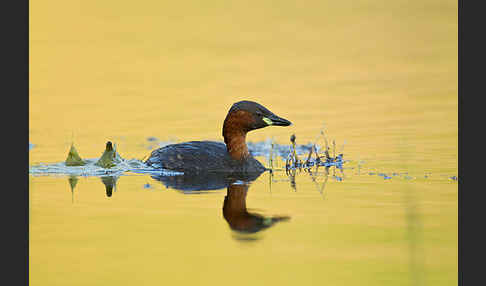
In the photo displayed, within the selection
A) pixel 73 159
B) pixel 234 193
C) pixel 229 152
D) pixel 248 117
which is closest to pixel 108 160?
pixel 73 159

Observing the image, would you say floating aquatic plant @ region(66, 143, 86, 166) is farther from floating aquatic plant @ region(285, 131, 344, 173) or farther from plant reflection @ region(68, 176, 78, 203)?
floating aquatic plant @ region(285, 131, 344, 173)

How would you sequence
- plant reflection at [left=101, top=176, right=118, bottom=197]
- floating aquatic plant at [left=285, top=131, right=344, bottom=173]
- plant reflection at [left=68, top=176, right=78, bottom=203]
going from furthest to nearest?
1. floating aquatic plant at [left=285, top=131, right=344, bottom=173]
2. plant reflection at [left=68, top=176, right=78, bottom=203]
3. plant reflection at [left=101, top=176, right=118, bottom=197]

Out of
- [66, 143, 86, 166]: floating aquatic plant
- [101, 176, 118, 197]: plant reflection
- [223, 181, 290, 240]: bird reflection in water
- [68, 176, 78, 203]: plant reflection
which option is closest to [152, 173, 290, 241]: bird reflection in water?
[223, 181, 290, 240]: bird reflection in water

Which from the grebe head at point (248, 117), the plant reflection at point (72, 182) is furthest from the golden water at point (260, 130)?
the grebe head at point (248, 117)

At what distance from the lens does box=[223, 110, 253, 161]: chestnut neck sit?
33.4 ft

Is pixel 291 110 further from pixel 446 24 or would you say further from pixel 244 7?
pixel 244 7

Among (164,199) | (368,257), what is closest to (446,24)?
(164,199)

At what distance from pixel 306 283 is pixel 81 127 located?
8.66 metres

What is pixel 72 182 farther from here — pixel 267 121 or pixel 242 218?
pixel 242 218

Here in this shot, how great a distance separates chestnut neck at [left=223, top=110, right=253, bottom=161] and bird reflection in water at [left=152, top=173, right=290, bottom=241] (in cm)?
39

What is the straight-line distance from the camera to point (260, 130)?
13914mm

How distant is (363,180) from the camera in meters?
9.00

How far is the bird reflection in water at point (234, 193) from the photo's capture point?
6681 millimetres

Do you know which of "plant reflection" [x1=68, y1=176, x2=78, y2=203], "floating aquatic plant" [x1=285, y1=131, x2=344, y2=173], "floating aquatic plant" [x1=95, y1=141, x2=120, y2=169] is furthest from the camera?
"floating aquatic plant" [x1=285, y1=131, x2=344, y2=173]
